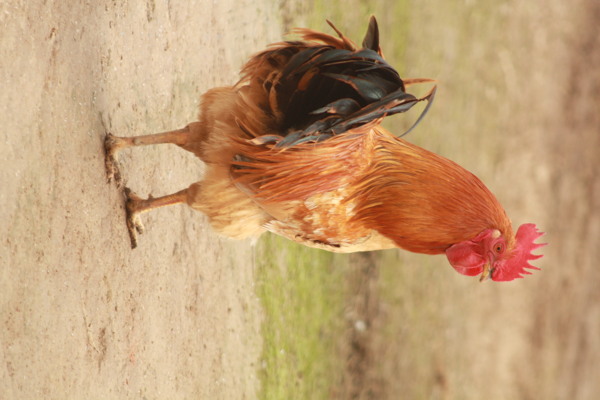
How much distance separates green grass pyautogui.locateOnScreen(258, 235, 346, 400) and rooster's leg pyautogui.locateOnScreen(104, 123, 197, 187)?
1752 millimetres

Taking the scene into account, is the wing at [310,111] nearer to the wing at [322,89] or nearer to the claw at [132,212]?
the wing at [322,89]

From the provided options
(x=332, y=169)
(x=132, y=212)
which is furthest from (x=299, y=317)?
(x=332, y=169)

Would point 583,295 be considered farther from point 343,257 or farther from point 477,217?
point 477,217

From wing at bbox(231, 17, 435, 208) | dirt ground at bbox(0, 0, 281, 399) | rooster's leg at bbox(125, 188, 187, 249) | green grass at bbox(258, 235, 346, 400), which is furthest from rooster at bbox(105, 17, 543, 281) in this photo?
green grass at bbox(258, 235, 346, 400)

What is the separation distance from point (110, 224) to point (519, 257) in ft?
6.11

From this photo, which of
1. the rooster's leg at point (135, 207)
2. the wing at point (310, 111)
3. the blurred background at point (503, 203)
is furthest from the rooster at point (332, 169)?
the blurred background at point (503, 203)

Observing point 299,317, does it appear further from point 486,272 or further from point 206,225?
point 486,272

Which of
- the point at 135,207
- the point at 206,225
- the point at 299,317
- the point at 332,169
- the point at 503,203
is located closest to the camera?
the point at 332,169

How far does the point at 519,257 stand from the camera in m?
2.59

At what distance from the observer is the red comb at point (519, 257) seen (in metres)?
2.55

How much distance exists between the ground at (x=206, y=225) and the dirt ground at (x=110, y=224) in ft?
0.03

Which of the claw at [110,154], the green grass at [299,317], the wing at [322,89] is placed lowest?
the green grass at [299,317]

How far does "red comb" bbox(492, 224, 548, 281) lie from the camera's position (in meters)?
2.55

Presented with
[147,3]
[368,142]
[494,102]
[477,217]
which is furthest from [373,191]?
[494,102]
